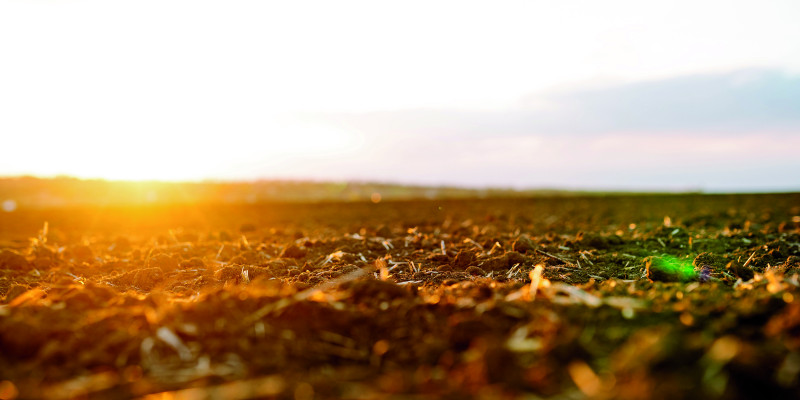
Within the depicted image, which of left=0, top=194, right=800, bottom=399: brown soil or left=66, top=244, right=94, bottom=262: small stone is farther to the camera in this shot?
left=66, top=244, right=94, bottom=262: small stone

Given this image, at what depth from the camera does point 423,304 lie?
321 cm

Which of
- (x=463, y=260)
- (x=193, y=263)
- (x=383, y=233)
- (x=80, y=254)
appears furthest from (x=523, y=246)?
(x=80, y=254)

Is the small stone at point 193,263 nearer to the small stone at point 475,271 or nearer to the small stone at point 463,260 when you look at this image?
the small stone at point 463,260

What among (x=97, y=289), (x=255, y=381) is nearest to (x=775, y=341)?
(x=255, y=381)

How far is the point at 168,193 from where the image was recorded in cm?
3644

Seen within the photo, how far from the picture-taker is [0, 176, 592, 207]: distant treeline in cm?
3200

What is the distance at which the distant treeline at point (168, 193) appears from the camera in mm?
32000

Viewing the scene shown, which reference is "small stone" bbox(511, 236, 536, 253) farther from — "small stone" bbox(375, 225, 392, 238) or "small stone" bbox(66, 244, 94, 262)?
"small stone" bbox(66, 244, 94, 262)

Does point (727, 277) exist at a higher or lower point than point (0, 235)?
higher

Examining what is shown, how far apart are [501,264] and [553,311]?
2740mm

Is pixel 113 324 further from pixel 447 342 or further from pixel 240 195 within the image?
pixel 240 195

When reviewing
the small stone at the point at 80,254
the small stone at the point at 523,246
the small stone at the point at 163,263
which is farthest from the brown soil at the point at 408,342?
the small stone at the point at 80,254

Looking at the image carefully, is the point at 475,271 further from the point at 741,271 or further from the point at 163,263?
the point at 163,263

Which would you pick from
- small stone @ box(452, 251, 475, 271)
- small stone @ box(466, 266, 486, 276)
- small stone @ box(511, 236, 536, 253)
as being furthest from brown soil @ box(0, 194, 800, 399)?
small stone @ box(511, 236, 536, 253)
